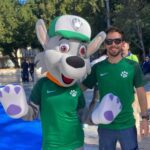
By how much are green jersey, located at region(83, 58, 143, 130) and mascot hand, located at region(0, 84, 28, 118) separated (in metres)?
0.75

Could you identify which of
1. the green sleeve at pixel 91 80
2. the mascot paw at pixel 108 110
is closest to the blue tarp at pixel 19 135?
the green sleeve at pixel 91 80

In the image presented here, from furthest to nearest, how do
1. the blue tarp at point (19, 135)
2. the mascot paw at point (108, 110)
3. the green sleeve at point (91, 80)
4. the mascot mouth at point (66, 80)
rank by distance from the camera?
1. the blue tarp at point (19, 135)
2. the green sleeve at point (91, 80)
3. the mascot mouth at point (66, 80)
4. the mascot paw at point (108, 110)

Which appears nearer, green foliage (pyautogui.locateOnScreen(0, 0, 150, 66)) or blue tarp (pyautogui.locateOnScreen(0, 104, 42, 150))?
blue tarp (pyautogui.locateOnScreen(0, 104, 42, 150))

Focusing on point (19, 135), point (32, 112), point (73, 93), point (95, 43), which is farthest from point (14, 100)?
point (19, 135)

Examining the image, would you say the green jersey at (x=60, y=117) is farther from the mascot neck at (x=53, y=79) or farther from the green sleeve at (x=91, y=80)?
the green sleeve at (x=91, y=80)

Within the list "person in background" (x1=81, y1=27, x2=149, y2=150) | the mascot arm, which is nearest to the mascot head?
"person in background" (x1=81, y1=27, x2=149, y2=150)

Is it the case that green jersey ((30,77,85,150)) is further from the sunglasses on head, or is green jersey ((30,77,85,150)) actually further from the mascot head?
the sunglasses on head

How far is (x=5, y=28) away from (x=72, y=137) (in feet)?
143

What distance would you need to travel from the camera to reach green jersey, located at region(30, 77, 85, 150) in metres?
4.02

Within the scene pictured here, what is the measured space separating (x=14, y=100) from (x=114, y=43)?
1.17 metres

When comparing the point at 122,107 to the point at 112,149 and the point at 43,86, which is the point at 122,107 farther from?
the point at 43,86

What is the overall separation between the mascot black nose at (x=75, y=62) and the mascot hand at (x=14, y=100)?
526 millimetres

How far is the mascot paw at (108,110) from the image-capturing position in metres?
3.95

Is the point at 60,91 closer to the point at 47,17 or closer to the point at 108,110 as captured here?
the point at 108,110
